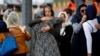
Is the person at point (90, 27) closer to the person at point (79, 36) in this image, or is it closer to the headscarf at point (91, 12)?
the headscarf at point (91, 12)

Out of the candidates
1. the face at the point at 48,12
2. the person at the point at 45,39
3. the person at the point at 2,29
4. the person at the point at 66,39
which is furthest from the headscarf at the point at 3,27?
the person at the point at 66,39

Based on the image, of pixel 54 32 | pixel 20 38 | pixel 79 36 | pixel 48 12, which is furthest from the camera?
pixel 79 36

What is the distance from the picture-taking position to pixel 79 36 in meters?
8.98

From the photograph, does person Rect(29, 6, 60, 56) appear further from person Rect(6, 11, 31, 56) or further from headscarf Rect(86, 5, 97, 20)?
headscarf Rect(86, 5, 97, 20)

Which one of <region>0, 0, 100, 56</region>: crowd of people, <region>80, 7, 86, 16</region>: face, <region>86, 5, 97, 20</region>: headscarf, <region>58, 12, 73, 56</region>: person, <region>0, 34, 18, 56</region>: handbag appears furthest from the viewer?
<region>58, 12, 73, 56</region>: person

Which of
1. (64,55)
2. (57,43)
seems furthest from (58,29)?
(64,55)

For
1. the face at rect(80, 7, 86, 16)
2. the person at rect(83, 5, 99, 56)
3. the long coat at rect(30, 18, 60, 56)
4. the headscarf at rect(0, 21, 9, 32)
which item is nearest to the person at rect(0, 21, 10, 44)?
the headscarf at rect(0, 21, 9, 32)

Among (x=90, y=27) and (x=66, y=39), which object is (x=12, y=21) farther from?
(x=90, y=27)

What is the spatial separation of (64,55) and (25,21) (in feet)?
3.81

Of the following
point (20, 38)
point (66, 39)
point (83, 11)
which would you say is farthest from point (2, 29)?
point (83, 11)

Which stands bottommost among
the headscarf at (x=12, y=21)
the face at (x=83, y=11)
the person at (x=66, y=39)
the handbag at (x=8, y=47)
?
the person at (x=66, y=39)

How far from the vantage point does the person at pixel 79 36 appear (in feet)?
29.2

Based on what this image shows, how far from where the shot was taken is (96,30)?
28.0 ft

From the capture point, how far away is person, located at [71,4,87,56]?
890cm
